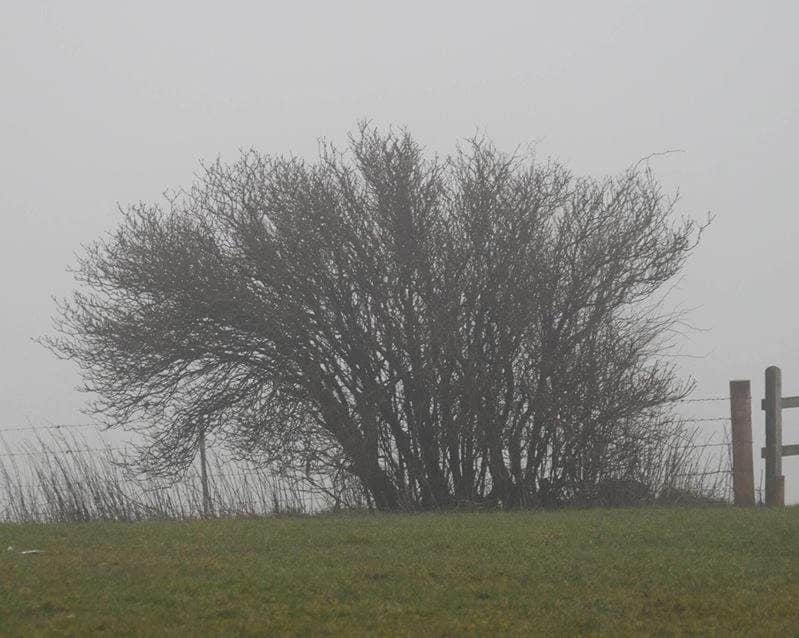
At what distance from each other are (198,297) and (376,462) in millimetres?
3287

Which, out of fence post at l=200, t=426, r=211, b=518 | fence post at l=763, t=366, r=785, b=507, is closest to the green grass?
fence post at l=763, t=366, r=785, b=507

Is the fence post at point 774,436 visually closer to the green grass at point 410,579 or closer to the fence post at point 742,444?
the fence post at point 742,444

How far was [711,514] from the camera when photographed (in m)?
13.7

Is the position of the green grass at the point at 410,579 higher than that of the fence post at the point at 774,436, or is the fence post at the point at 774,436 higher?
the fence post at the point at 774,436

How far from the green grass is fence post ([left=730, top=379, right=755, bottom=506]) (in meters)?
4.09

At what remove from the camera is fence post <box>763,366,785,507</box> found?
54.0 ft

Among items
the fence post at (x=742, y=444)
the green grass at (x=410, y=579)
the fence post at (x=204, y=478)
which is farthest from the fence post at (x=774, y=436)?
the fence post at (x=204, y=478)

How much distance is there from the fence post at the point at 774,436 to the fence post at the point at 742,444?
236 mm

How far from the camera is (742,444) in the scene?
16672 millimetres

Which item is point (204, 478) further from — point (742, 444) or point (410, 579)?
point (410, 579)

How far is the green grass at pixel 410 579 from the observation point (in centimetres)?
771

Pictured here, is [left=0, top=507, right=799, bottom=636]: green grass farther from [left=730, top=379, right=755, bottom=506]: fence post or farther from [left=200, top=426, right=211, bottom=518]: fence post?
[left=200, top=426, right=211, bottom=518]: fence post

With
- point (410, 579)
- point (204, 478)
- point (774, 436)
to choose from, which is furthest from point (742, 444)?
point (410, 579)

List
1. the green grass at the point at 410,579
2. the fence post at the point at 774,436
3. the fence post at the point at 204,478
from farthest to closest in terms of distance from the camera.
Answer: the fence post at the point at 204,478 → the fence post at the point at 774,436 → the green grass at the point at 410,579
